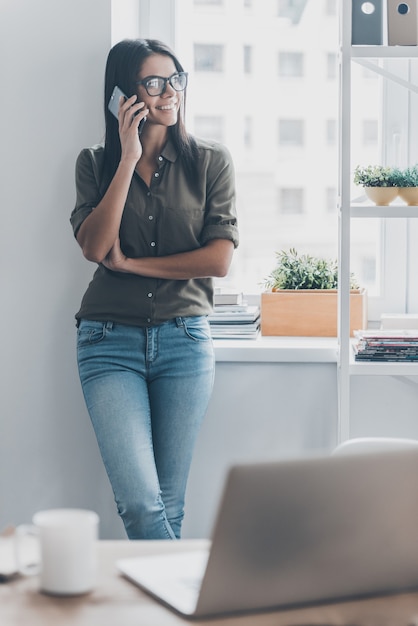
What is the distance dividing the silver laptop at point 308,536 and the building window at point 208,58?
93.2 inches

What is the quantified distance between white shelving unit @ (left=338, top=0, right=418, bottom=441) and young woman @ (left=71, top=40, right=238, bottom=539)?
0.32 m

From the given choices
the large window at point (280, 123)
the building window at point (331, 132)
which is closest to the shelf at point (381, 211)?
the large window at point (280, 123)

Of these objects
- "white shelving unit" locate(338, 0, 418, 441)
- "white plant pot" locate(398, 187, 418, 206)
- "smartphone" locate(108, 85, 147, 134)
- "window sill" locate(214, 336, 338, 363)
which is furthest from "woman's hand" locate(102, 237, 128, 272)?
"white plant pot" locate(398, 187, 418, 206)

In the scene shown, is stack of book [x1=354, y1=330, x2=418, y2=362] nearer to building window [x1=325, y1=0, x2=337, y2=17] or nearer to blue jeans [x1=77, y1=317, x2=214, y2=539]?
blue jeans [x1=77, y1=317, x2=214, y2=539]

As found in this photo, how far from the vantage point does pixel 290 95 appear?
3.25 meters

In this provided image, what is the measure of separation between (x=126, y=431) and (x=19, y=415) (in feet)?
2.08

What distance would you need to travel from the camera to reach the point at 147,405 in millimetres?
2533

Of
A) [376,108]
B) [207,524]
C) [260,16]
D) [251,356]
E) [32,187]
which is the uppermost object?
[260,16]

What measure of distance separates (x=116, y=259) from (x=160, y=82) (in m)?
0.50

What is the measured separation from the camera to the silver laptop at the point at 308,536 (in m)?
1.06

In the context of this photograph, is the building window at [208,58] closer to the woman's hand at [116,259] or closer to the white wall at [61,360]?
the white wall at [61,360]

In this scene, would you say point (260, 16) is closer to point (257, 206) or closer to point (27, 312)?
point (257, 206)

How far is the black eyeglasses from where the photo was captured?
254cm

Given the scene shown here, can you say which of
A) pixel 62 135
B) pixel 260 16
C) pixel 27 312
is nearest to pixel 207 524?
pixel 27 312
